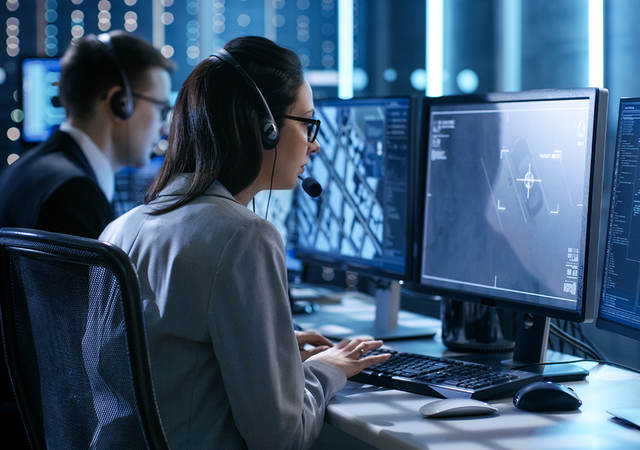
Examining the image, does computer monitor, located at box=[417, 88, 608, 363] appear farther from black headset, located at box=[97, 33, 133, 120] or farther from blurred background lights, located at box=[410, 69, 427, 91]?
blurred background lights, located at box=[410, 69, 427, 91]

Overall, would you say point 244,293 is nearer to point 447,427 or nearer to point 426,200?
point 447,427

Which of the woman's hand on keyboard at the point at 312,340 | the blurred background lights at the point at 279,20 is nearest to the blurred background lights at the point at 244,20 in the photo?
the blurred background lights at the point at 279,20

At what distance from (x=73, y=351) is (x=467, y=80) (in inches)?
105

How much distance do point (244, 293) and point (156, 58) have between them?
55.7 inches

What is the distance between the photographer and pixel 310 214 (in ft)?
6.98

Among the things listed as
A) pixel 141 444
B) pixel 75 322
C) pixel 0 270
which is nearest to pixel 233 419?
pixel 141 444

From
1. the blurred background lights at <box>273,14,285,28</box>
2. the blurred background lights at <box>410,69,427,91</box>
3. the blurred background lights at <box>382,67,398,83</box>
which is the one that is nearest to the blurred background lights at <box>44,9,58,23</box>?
the blurred background lights at <box>273,14,285,28</box>

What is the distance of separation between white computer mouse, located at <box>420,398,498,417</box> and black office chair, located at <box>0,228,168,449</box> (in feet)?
1.37

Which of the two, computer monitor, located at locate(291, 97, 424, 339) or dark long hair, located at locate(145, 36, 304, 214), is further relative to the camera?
computer monitor, located at locate(291, 97, 424, 339)

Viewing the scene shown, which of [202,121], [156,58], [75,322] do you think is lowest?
[75,322]

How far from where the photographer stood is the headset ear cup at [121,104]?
7.36 ft

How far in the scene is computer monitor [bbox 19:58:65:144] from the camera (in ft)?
10.5

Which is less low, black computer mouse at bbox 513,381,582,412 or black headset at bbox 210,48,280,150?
black headset at bbox 210,48,280,150

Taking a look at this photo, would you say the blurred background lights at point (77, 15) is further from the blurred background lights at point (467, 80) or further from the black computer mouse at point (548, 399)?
the black computer mouse at point (548, 399)
